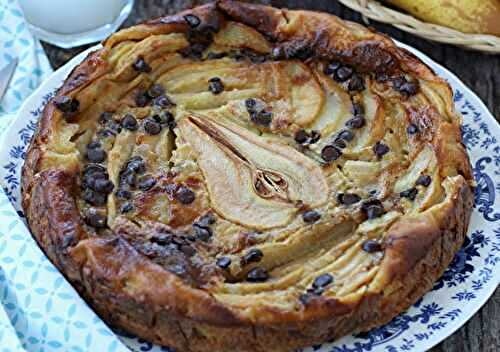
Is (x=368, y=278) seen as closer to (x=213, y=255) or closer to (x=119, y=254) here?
(x=213, y=255)

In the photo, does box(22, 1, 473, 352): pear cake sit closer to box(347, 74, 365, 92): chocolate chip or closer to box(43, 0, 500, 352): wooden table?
box(347, 74, 365, 92): chocolate chip

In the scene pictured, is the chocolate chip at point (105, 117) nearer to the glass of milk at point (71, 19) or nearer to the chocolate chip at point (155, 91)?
the chocolate chip at point (155, 91)

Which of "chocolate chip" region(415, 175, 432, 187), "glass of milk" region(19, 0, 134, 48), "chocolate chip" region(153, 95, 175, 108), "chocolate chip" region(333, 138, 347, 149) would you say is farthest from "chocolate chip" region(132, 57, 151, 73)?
"chocolate chip" region(415, 175, 432, 187)

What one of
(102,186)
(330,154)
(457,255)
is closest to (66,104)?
(102,186)

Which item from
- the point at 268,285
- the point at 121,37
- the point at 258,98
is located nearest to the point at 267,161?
the point at 258,98

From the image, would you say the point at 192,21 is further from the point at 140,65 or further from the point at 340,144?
the point at 340,144

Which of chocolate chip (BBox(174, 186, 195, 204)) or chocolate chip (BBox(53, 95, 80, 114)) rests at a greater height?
chocolate chip (BBox(53, 95, 80, 114))

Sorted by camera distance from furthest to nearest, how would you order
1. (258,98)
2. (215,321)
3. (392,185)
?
(258,98) → (392,185) → (215,321)
